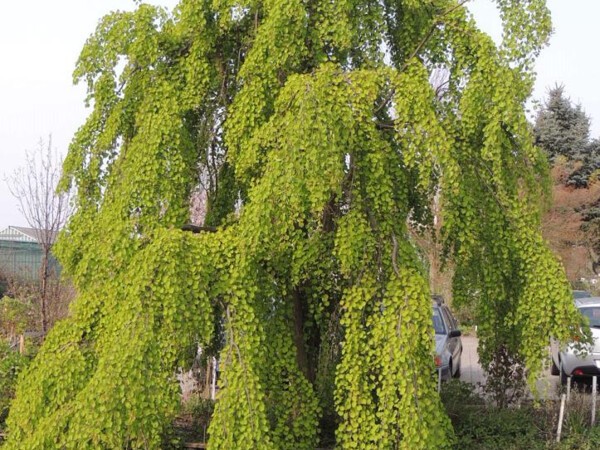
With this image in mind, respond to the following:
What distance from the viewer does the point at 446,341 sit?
1094 centimetres

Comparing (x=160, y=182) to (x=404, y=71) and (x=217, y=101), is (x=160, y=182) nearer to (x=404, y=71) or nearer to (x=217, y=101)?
(x=217, y=101)

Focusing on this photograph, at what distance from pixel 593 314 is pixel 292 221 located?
709 centimetres

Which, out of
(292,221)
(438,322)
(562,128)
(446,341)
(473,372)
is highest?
(562,128)

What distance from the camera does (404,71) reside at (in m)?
7.14

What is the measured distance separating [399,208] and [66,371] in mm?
3149

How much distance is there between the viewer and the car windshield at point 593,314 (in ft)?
37.0

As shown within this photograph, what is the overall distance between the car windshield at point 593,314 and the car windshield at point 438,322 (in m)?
2.07

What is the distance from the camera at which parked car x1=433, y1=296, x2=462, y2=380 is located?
1055 cm

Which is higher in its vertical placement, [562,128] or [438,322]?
[562,128]

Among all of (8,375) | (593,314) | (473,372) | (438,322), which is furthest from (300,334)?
(473,372)

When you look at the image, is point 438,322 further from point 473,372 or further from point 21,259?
point 21,259

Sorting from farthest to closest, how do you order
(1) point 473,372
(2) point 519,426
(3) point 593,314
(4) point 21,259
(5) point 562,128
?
(5) point 562,128 → (4) point 21,259 → (1) point 473,372 → (3) point 593,314 → (2) point 519,426

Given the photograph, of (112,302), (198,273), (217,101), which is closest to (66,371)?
(112,302)

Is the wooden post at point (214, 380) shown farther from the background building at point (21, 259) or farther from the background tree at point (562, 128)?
the background tree at point (562, 128)
